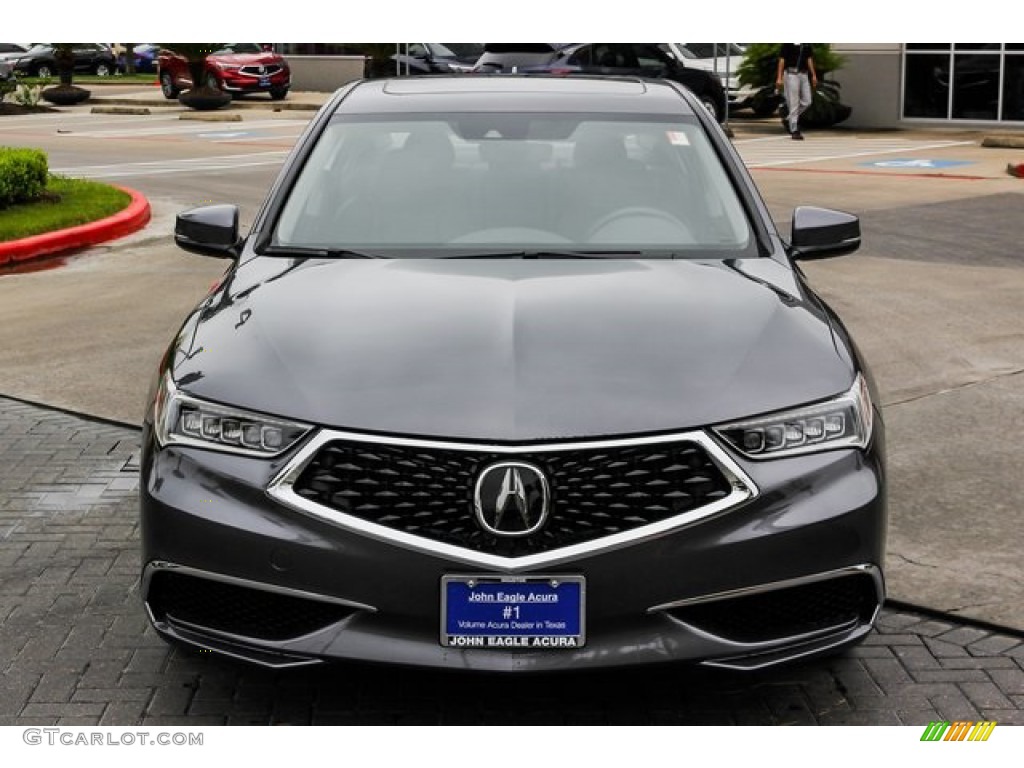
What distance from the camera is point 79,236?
14.1m

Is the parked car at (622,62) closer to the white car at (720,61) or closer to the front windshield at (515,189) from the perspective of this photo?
the white car at (720,61)

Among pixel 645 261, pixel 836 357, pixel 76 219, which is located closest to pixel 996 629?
pixel 836 357

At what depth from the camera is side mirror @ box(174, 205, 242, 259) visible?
5500mm

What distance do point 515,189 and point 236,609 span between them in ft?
6.74

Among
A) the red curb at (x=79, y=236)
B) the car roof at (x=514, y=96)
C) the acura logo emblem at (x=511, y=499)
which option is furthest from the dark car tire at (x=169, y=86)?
the acura logo emblem at (x=511, y=499)

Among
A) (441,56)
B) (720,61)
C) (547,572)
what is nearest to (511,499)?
(547,572)

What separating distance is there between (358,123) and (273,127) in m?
25.4

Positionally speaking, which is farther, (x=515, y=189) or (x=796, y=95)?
(x=796, y=95)

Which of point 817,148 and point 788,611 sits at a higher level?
point 788,611

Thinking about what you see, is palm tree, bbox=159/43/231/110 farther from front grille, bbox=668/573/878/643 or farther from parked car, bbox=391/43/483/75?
front grille, bbox=668/573/878/643

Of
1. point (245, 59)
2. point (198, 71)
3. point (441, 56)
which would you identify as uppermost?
point (441, 56)

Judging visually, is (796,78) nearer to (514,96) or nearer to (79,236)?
(79,236)

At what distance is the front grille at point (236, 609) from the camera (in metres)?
3.89

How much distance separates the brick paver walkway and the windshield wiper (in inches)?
47.3
